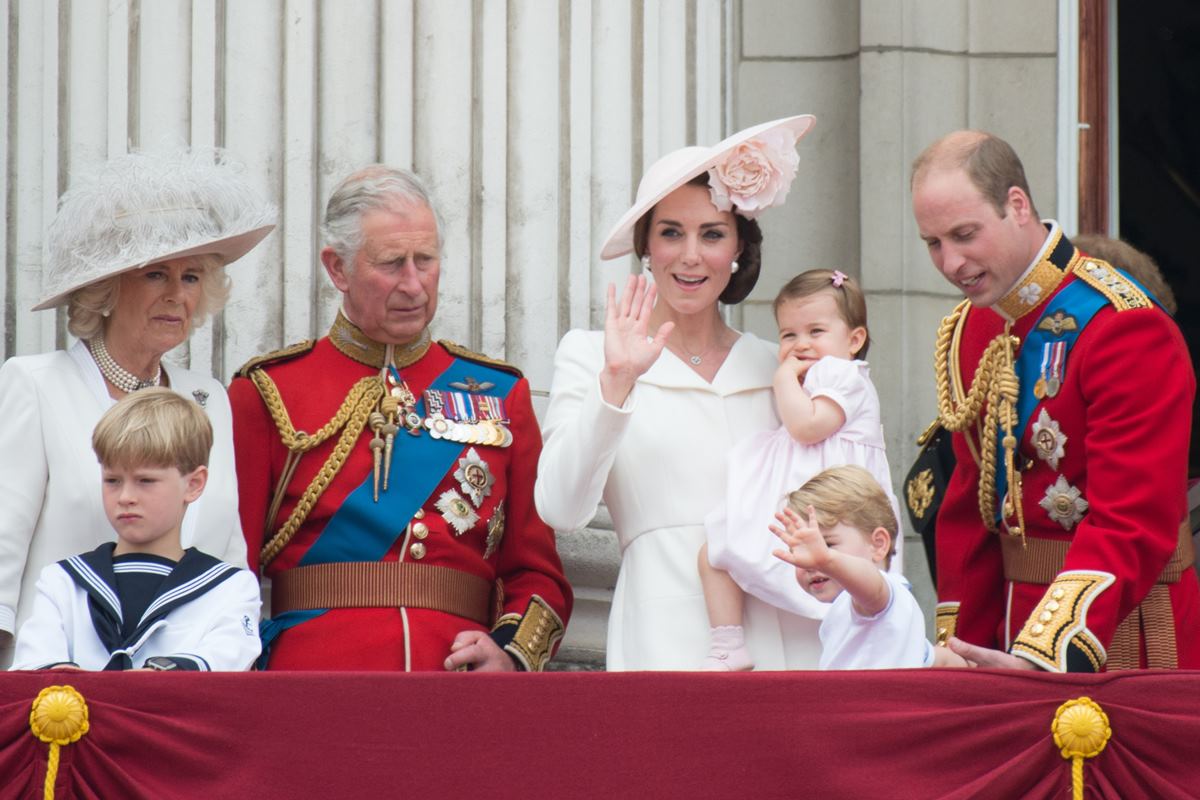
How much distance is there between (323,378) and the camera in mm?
4668

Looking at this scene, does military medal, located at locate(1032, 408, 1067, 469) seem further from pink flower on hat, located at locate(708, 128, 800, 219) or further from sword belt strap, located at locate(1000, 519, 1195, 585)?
pink flower on hat, located at locate(708, 128, 800, 219)

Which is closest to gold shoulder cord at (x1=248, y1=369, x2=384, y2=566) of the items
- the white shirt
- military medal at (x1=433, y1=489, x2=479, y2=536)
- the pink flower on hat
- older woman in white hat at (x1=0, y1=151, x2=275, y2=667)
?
older woman in white hat at (x1=0, y1=151, x2=275, y2=667)

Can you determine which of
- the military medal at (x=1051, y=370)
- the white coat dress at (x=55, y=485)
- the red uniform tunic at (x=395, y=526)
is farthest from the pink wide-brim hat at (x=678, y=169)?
the white coat dress at (x=55, y=485)

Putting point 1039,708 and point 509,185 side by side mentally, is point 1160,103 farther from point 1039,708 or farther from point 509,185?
point 1039,708

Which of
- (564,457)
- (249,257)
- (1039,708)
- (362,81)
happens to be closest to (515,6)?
(362,81)

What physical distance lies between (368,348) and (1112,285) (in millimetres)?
1494

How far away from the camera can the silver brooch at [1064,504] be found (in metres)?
4.14

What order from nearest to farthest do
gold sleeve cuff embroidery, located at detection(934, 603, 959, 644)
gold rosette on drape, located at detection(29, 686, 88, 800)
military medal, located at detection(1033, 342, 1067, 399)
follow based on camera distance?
1. gold rosette on drape, located at detection(29, 686, 88, 800)
2. military medal, located at detection(1033, 342, 1067, 399)
3. gold sleeve cuff embroidery, located at detection(934, 603, 959, 644)

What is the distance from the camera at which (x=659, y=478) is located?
4.37 m

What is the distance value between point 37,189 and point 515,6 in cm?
A: 122

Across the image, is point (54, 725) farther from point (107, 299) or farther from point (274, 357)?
point (274, 357)

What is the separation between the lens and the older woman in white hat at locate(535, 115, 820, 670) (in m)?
4.20

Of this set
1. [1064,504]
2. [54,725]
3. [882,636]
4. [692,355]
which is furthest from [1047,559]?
[54,725]

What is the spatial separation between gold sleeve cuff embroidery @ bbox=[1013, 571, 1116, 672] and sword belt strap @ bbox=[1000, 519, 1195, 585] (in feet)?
0.80
